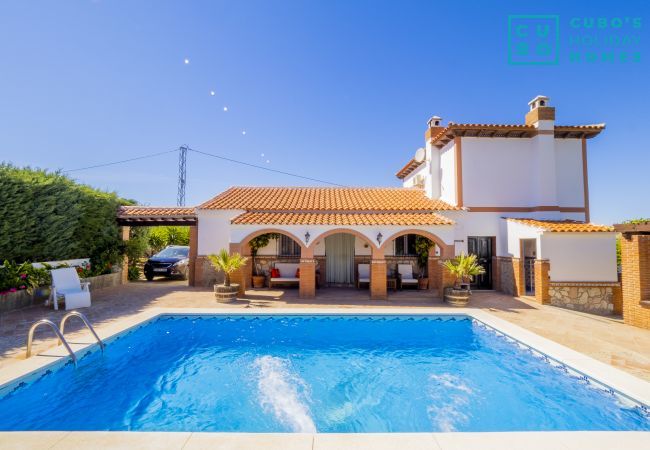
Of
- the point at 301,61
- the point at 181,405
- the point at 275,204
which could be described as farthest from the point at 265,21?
the point at 181,405

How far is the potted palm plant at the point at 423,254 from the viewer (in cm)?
1466

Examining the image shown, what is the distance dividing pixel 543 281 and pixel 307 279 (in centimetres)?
965

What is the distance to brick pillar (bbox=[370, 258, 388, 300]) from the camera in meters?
12.3

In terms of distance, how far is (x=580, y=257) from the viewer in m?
11.9

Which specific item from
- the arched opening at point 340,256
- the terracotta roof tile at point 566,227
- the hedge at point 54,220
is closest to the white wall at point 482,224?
the terracotta roof tile at point 566,227

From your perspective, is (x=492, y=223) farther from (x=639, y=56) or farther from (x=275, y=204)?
(x=275, y=204)

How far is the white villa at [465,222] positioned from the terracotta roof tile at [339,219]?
0.05 meters

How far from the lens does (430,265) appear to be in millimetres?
14602

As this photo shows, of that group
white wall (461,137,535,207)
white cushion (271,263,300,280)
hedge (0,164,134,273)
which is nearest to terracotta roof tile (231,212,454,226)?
white wall (461,137,535,207)

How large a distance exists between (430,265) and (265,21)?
43.2ft

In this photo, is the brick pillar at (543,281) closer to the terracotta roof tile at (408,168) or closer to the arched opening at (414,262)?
the arched opening at (414,262)

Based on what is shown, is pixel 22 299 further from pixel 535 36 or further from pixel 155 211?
pixel 535 36

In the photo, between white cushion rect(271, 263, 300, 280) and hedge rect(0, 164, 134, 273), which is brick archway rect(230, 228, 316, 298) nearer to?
white cushion rect(271, 263, 300, 280)

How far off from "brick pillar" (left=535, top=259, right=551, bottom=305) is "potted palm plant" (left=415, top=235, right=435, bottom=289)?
4489 millimetres
